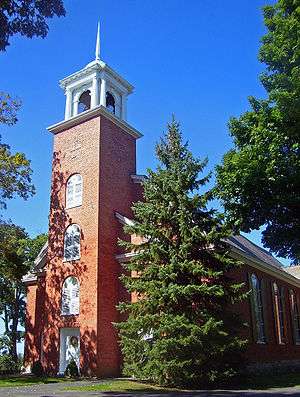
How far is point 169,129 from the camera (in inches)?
860

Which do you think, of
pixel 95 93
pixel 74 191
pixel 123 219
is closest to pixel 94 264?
pixel 123 219

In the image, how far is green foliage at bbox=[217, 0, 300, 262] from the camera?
1647cm

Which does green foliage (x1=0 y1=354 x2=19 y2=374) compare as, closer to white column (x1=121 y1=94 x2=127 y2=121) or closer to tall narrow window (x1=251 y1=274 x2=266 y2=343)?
tall narrow window (x1=251 y1=274 x2=266 y2=343)

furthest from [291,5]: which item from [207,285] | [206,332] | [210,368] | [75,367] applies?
[75,367]

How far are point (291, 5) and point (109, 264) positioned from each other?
15.9 m

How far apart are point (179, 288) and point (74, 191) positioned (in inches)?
473

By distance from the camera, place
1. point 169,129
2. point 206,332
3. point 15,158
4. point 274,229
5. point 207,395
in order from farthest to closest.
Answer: point 15,158 → point 169,129 → point 274,229 → point 206,332 → point 207,395

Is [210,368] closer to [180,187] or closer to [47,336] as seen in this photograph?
[180,187]

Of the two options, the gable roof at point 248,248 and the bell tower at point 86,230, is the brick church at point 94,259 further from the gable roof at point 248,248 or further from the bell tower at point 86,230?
the gable roof at point 248,248

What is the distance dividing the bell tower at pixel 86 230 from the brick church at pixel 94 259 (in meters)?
0.06

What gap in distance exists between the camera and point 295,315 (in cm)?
3291

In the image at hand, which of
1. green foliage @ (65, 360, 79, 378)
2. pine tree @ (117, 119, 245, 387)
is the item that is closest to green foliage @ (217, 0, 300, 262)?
pine tree @ (117, 119, 245, 387)

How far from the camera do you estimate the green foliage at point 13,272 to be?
26031 millimetres

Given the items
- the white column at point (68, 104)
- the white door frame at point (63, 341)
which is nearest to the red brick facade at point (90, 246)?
the white door frame at point (63, 341)
